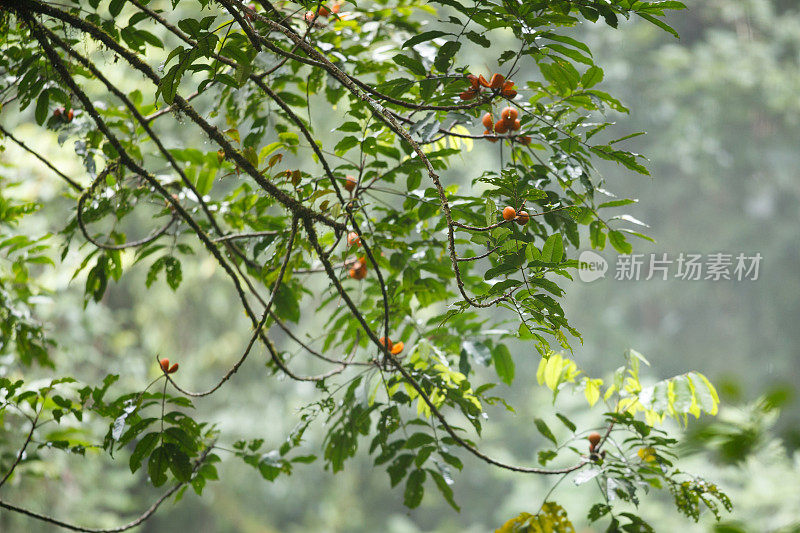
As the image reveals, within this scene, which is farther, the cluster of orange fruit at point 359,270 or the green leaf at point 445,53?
the cluster of orange fruit at point 359,270

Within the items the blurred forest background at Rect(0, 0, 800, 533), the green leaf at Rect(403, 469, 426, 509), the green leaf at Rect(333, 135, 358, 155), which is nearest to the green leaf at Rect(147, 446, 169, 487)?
the green leaf at Rect(403, 469, 426, 509)

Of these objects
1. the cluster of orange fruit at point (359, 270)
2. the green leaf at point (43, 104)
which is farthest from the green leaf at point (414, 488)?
the green leaf at point (43, 104)

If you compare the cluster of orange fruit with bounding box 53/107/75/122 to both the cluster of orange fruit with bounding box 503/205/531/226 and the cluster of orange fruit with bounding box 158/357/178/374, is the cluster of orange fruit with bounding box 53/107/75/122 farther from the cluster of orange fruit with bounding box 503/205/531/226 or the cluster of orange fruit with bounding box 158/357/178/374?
the cluster of orange fruit with bounding box 503/205/531/226

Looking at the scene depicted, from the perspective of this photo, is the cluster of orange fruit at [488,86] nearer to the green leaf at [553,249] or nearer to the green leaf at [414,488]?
the green leaf at [553,249]

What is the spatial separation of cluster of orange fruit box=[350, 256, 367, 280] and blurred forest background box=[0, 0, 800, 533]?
3657 mm

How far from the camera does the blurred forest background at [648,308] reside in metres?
4.95

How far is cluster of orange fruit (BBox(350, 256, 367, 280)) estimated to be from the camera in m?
1.06

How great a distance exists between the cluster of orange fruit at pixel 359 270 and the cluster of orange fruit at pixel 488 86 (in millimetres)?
330

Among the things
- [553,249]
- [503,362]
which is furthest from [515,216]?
[503,362]

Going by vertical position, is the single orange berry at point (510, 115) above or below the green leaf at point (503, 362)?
above

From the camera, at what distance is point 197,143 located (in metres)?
4.96

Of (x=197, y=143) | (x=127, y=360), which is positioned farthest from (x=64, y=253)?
(x=197, y=143)

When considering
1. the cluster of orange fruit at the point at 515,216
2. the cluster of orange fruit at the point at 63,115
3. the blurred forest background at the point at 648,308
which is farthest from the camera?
the blurred forest background at the point at 648,308

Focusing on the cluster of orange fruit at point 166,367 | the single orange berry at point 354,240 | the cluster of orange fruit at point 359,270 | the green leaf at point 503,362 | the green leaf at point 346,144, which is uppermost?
the green leaf at point 346,144
